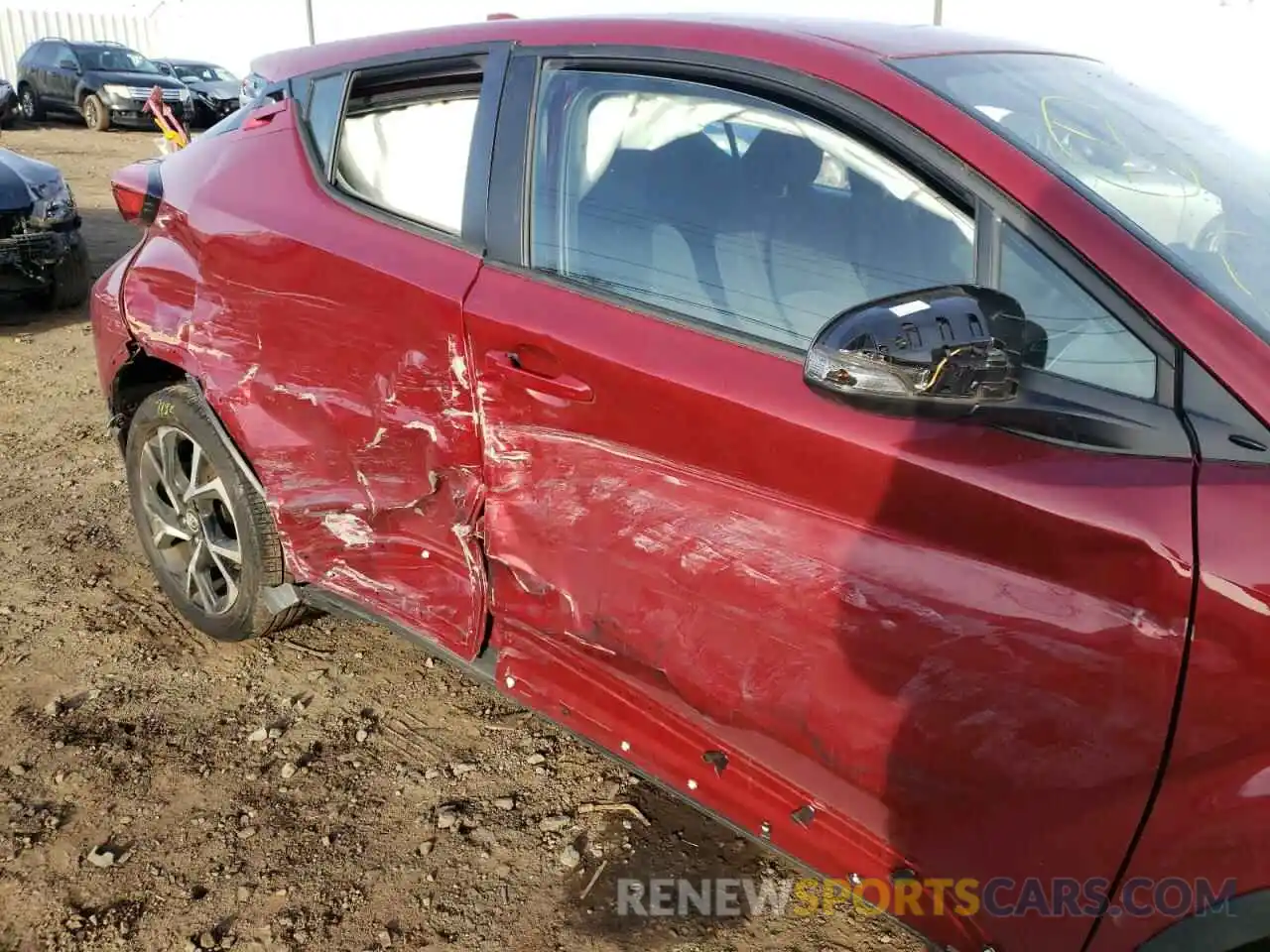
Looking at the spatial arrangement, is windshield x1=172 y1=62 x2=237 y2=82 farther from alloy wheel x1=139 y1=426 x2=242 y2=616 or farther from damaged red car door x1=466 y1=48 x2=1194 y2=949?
damaged red car door x1=466 y1=48 x2=1194 y2=949

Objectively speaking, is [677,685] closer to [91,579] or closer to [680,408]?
[680,408]

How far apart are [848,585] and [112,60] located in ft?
67.2

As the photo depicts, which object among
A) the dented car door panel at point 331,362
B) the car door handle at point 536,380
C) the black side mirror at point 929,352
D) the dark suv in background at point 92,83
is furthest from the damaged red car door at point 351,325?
the dark suv in background at point 92,83

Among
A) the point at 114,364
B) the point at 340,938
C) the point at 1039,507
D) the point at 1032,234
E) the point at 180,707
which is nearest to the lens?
the point at 1039,507

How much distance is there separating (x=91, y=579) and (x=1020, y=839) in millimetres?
3122

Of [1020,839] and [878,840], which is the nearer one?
[1020,839]

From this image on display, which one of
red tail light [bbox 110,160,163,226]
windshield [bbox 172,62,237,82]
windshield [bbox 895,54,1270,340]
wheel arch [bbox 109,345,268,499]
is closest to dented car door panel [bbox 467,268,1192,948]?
windshield [bbox 895,54,1270,340]

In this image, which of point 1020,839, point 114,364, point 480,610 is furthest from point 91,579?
point 1020,839

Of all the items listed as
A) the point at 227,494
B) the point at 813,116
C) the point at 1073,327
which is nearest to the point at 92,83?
the point at 227,494

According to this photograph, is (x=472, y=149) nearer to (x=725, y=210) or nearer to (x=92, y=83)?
(x=725, y=210)

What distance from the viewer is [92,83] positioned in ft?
57.4

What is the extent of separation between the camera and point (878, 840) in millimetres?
1723

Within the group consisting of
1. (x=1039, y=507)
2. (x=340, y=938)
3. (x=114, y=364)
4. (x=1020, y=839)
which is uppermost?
(x=1039, y=507)

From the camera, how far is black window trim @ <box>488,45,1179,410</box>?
151 cm
